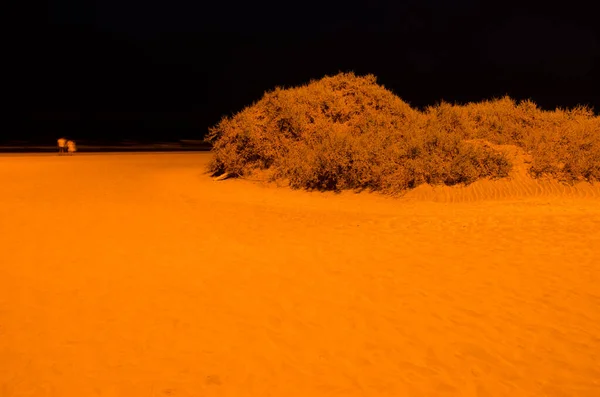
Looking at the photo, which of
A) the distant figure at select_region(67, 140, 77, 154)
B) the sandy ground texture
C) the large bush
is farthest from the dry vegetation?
the distant figure at select_region(67, 140, 77, 154)

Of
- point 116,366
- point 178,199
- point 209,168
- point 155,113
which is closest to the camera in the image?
point 116,366

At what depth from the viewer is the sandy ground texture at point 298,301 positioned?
159 inches

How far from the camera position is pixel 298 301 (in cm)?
575

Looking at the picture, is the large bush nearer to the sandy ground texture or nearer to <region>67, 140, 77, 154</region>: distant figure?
the sandy ground texture

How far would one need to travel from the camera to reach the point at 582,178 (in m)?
13.3

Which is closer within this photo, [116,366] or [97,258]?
[116,366]

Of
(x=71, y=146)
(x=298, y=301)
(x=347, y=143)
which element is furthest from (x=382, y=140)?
(x=71, y=146)

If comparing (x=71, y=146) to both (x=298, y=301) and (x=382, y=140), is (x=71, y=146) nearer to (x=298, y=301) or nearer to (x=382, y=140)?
(x=382, y=140)

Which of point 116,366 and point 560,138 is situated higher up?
point 560,138

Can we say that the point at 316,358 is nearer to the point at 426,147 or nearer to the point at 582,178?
the point at 426,147

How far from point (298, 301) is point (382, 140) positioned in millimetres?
9410

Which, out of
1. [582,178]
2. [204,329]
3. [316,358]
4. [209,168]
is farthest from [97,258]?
[582,178]

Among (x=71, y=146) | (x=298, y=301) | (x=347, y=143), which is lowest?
(x=298, y=301)

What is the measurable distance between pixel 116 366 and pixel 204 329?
994mm
